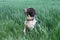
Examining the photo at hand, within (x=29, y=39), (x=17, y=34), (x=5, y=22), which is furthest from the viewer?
(x=5, y=22)

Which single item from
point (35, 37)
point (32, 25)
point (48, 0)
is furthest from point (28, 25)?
point (48, 0)

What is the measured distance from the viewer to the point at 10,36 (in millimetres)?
3092

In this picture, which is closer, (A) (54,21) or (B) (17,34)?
(B) (17,34)

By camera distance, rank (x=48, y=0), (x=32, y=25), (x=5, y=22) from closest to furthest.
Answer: (x=32, y=25)
(x=5, y=22)
(x=48, y=0)

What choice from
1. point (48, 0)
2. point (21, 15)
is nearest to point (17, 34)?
point (21, 15)

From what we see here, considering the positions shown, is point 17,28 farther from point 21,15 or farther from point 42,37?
point 21,15

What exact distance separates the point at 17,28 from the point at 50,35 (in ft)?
1.83

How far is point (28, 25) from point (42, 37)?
0.43m

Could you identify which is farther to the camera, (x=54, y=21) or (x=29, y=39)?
(x=54, y=21)

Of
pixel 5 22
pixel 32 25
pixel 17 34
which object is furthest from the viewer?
pixel 5 22

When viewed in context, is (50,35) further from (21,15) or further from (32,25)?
(21,15)

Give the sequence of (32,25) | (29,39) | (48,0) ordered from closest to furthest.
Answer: (29,39)
(32,25)
(48,0)

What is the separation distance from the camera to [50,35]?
10.2 ft

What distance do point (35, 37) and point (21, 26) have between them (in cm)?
59
